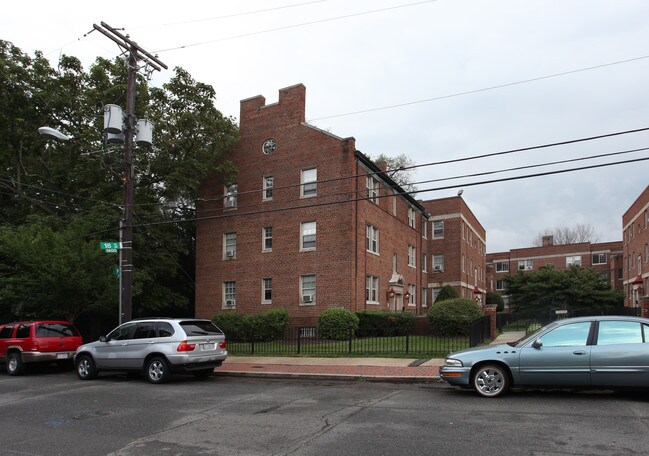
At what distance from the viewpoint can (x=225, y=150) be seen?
28.2 meters

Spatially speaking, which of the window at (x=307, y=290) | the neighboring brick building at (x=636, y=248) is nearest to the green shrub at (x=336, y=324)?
the window at (x=307, y=290)

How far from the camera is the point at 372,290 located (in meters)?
27.8

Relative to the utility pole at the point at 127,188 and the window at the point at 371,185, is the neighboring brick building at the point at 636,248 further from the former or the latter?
the utility pole at the point at 127,188

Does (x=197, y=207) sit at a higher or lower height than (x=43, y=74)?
lower

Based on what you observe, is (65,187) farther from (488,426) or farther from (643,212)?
(643,212)

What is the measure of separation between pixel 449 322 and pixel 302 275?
833 cm

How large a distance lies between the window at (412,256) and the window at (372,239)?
322 inches

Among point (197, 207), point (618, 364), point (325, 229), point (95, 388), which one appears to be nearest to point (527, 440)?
point (618, 364)

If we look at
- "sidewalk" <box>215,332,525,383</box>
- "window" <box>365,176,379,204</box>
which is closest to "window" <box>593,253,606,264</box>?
"window" <box>365,176,379,204</box>

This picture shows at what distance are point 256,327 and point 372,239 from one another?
8097 millimetres

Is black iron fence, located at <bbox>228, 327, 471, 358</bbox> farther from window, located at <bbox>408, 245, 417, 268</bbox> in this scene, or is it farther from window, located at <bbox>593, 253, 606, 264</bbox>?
window, located at <bbox>593, 253, 606, 264</bbox>

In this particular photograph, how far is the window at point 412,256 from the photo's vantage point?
36031mm

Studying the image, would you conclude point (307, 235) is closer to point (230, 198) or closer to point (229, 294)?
point (230, 198)

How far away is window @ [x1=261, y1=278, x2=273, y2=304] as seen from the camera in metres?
27.4
